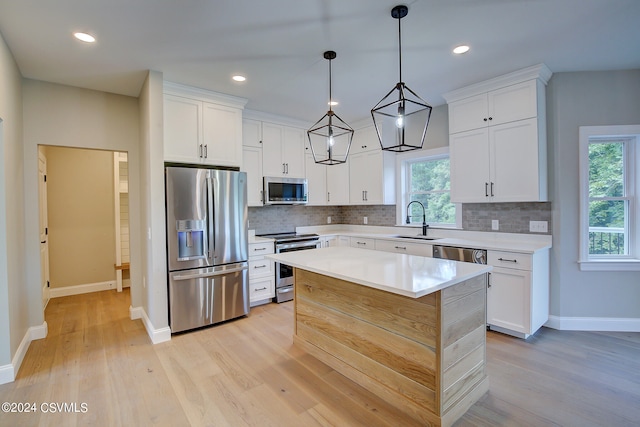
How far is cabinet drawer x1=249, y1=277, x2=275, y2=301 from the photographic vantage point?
4020mm

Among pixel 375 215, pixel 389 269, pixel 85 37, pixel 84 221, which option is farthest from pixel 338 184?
pixel 84 221

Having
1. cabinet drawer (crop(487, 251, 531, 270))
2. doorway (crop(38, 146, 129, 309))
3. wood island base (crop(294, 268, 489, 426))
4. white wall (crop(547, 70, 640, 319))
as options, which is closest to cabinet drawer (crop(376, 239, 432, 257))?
cabinet drawer (crop(487, 251, 531, 270))

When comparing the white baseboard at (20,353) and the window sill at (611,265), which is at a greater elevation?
the window sill at (611,265)

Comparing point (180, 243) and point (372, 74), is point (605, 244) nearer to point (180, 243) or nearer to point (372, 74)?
point (372, 74)

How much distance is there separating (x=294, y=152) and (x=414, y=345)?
3.48 m

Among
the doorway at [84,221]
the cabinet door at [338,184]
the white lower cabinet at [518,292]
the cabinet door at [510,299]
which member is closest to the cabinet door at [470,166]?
the white lower cabinet at [518,292]

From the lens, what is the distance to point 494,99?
11.0ft

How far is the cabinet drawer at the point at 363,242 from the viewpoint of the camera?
436 cm

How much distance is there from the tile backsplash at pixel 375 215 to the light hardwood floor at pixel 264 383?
1.23 meters

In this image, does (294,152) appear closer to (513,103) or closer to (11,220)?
(513,103)

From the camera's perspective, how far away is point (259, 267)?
409 cm

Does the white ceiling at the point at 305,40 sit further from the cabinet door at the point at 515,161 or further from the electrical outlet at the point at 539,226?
the electrical outlet at the point at 539,226

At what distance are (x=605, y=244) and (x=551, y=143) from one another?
125cm

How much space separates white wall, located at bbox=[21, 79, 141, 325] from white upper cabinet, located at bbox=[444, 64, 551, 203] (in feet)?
12.9
